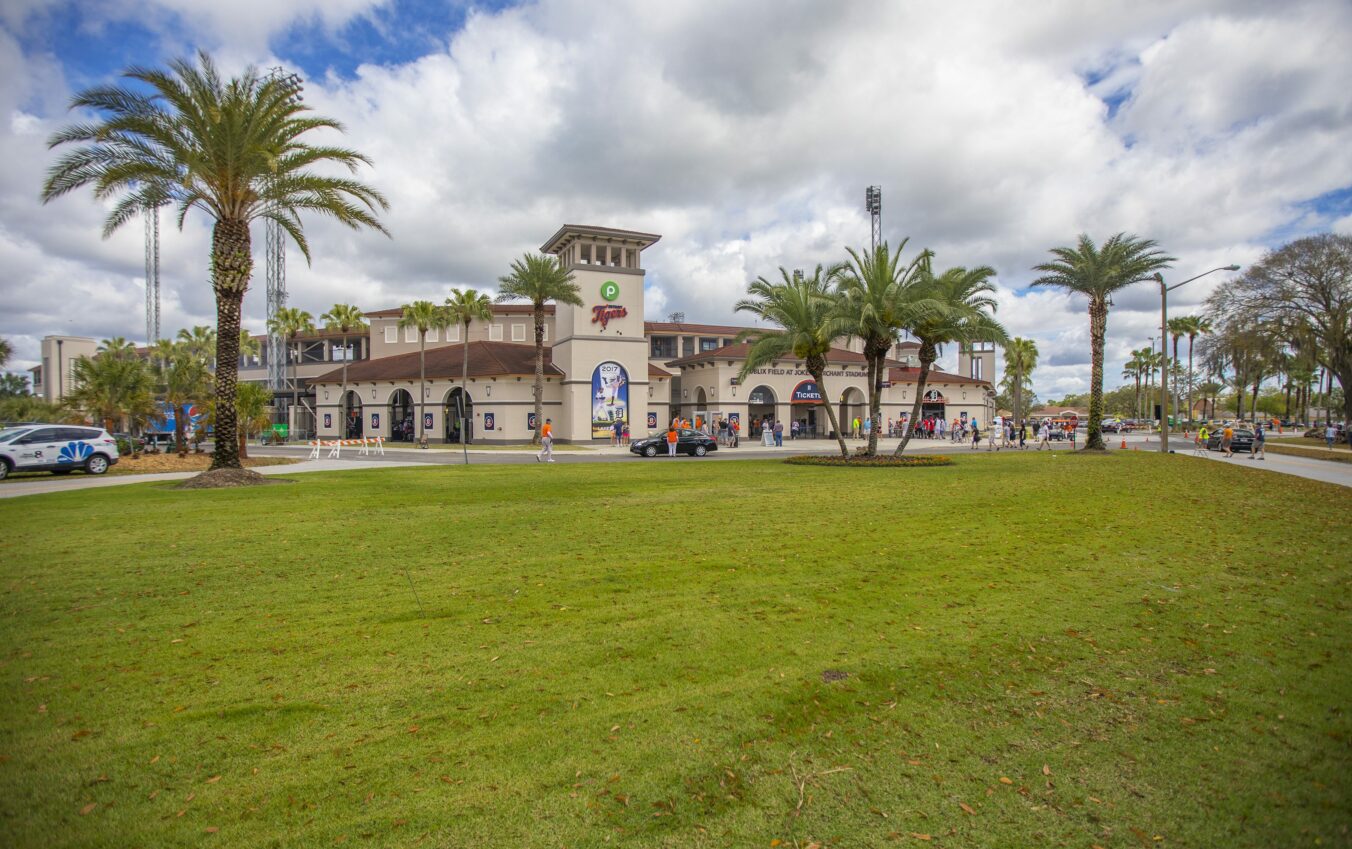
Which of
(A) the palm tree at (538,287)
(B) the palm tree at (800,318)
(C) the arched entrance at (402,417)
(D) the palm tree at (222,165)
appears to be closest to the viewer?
(D) the palm tree at (222,165)

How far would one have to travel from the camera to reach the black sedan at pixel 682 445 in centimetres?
3491

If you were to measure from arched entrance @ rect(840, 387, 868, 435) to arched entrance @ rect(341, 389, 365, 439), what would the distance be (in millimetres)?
41345

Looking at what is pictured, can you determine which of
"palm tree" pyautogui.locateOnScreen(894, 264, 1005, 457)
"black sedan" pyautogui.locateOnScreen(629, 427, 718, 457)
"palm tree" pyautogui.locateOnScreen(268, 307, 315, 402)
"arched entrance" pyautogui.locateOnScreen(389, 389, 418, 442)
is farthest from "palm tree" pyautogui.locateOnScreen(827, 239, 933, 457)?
"palm tree" pyautogui.locateOnScreen(268, 307, 315, 402)

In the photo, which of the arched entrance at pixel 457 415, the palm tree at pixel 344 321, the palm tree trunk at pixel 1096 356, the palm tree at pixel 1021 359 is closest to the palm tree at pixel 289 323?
the palm tree at pixel 344 321

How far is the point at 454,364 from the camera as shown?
168ft

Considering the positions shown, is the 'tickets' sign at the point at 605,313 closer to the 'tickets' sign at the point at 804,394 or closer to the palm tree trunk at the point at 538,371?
the palm tree trunk at the point at 538,371

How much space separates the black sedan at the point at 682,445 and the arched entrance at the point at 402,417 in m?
24.1

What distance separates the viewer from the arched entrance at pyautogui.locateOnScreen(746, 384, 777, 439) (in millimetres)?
56688

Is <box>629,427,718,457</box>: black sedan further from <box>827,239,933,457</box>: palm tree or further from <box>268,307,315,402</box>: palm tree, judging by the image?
<box>268,307,315,402</box>: palm tree

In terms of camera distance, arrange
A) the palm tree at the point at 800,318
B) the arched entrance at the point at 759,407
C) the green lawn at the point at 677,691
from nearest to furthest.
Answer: the green lawn at the point at 677,691
the palm tree at the point at 800,318
the arched entrance at the point at 759,407

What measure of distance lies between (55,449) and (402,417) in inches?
1228

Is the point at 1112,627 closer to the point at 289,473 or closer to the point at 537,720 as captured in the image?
the point at 537,720

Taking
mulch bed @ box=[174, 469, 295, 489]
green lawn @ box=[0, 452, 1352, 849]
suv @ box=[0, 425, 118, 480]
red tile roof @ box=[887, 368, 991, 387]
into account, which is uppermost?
red tile roof @ box=[887, 368, 991, 387]

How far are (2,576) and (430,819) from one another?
8.07 meters
